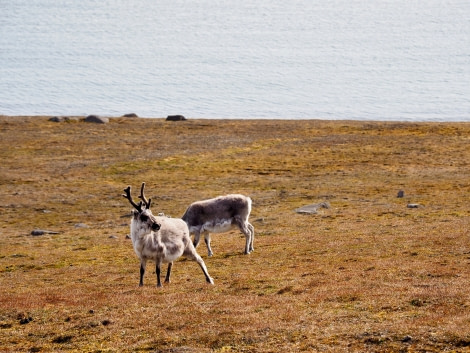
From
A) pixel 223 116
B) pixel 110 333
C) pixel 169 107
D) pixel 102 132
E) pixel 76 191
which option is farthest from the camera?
pixel 169 107

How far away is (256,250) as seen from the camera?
3284 cm

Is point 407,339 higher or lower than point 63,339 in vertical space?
higher

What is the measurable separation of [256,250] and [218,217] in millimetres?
2417

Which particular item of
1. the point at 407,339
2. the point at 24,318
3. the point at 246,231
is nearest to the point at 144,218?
the point at 24,318

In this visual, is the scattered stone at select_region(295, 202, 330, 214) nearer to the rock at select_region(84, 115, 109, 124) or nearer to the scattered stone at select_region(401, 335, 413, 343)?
the scattered stone at select_region(401, 335, 413, 343)

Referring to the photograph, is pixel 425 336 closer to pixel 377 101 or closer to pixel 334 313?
pixel 334 313

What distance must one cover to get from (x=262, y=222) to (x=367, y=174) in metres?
23.0

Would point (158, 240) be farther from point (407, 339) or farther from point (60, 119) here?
point (60, 119)

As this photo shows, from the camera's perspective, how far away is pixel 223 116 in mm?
165500

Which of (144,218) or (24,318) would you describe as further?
(144,218)

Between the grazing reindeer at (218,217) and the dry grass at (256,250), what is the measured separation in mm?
1132

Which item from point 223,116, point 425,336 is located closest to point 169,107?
point 223,116

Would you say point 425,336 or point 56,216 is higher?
point 425,336

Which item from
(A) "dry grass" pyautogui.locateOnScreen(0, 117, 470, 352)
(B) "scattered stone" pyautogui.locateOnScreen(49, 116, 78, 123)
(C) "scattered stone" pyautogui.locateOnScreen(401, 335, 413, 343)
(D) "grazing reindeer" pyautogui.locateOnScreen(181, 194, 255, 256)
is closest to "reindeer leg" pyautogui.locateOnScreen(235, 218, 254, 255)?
(D) "grazing reindeer" pyautogui.locateOnScreen(181, 194, 255, 256)
